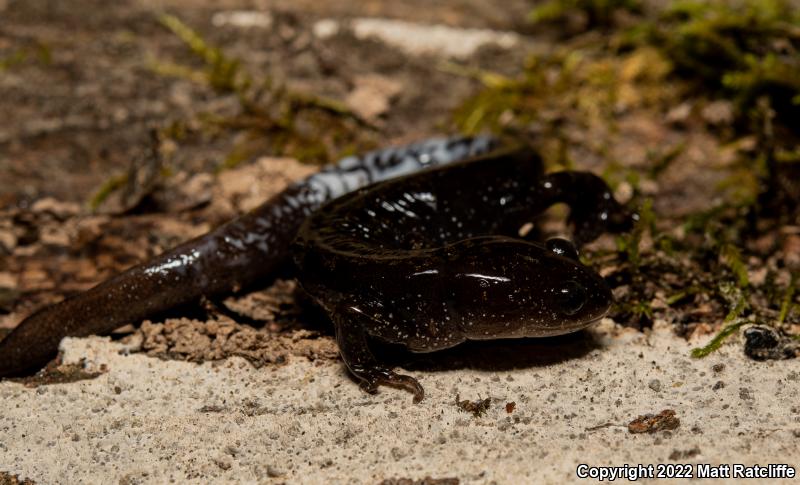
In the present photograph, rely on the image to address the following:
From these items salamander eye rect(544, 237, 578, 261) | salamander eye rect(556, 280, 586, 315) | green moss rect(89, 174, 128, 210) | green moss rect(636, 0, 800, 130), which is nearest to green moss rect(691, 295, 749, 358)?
salamander eye rect(556, 280, 586, 315)

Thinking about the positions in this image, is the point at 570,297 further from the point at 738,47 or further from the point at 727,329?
the point at 738,47

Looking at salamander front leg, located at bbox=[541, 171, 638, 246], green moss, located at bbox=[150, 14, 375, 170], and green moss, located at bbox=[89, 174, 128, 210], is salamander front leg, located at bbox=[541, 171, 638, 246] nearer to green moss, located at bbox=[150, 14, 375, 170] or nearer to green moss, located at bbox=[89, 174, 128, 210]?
green moss, located at bbox=[150, 14, 375, 170]

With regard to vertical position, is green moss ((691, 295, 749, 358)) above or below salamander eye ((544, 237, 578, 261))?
below

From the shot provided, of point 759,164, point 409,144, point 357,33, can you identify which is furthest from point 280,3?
point 759,164

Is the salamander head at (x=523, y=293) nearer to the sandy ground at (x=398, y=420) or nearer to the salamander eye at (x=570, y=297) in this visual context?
the salamander eye at (x=570, y=297)

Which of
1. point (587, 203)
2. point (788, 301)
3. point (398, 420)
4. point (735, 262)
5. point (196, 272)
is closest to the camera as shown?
point (398, 420)

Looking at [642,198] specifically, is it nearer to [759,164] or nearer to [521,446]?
[759,164]

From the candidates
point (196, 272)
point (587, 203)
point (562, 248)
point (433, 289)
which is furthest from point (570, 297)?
point (196, 272)
